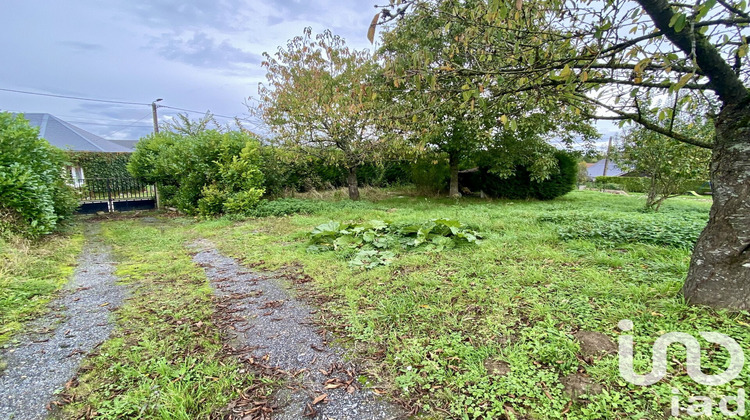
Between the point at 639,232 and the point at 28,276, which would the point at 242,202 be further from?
the point at 639,232

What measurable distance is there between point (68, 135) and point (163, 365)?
23.8 meters

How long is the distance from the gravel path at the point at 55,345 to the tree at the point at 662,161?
9.80 metres

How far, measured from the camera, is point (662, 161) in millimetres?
7691

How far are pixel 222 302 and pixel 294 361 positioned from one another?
129 centimetres

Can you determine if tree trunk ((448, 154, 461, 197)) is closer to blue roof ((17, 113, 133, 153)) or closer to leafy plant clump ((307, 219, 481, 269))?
leafy plant clump ((307, 219, 481, 269))

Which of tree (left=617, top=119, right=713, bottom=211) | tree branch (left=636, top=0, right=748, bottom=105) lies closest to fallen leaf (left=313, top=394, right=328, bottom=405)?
tree branch (left=636, top=0, right=748, bottom=105)

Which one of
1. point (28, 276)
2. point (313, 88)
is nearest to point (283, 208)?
point (313, 88)

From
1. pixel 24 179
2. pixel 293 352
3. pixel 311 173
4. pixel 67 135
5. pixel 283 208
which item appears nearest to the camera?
pixel 293 352

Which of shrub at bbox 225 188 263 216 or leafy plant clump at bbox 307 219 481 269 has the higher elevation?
shrub at bbox 225 188 263 216

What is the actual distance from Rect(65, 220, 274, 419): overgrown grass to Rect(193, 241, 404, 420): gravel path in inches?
6.9

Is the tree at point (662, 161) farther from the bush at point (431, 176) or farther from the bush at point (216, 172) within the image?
the bush at point (216, 172)

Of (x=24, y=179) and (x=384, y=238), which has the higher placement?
(x=24, y=179)

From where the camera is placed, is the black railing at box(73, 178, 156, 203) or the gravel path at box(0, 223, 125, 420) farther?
the black railing at box(73, 178, 156, 203)

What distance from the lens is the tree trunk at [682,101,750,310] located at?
186 cm
